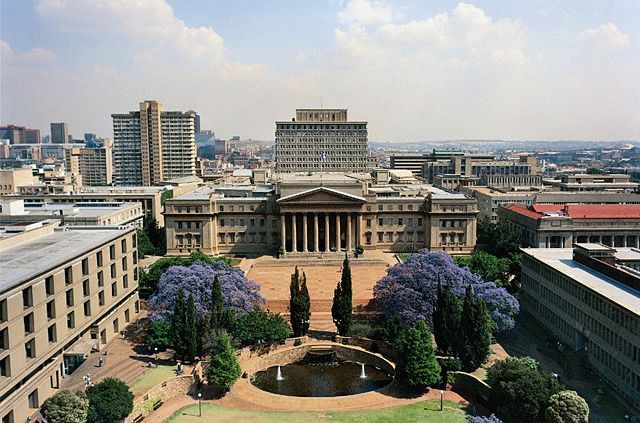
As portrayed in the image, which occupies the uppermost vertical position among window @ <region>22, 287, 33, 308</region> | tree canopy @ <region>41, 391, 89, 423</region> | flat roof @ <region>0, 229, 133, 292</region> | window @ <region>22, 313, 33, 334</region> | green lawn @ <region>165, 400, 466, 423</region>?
flat roof @ <region>0, 229, 133, 292</region>

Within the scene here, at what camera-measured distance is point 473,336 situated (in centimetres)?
5609

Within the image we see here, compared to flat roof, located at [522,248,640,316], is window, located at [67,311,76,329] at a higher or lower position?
lower

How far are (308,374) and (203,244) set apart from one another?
5914 centimetres

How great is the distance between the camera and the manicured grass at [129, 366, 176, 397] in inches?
2101

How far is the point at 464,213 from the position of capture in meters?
114

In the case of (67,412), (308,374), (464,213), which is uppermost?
(464,213)

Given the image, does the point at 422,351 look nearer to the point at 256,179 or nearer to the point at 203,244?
the point at 203,244

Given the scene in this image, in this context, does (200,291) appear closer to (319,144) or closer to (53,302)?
(53,302)

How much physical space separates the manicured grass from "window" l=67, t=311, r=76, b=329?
29.7ft

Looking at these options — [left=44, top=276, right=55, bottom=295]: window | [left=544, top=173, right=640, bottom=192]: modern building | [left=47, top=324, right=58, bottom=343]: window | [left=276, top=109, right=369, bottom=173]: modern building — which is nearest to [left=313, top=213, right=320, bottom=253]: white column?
[left=44, top=276, right=55, bottom=295]: window

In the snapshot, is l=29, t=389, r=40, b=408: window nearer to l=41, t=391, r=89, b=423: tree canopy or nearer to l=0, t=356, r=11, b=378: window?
l=0, t=356, r=11, b=378: window

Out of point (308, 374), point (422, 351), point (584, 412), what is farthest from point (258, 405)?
point (584, 412)

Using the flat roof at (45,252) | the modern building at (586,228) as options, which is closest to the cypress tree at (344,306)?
the flat roof at (45,252)

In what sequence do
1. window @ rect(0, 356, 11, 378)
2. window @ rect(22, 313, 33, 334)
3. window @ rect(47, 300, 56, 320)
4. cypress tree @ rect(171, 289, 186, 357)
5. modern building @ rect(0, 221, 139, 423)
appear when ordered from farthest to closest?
1. cypress tree @ rect(171, 289, 186, 357)
2. window @ rect(47, 300, 56, 320)
3. window @ rect(22, 313, 33, 334)
4. modern building @ rect(0, 221, 139, 423)
5. window @ rect(0, 356, 11, 378)
